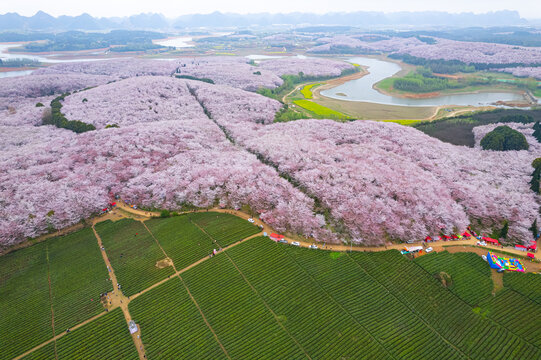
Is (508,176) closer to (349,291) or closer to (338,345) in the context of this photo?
(349,291)

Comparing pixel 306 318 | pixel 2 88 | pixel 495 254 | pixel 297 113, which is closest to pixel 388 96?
pixel 297 113

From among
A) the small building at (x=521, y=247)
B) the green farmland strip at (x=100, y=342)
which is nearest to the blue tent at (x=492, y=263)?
the small building at (x=521, y=247)

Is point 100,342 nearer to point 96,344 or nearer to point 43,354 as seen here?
point 96,344

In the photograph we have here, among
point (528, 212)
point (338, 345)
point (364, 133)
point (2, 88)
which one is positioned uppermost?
point (2, 88)

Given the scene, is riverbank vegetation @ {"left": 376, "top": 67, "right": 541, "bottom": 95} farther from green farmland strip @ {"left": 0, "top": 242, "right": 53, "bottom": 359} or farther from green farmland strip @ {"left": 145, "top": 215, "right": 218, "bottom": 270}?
green farmland strip @ {"left": 0, "top": 242, "right": 53, "bottom": 359}

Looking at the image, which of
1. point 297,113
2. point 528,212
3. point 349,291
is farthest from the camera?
point 297,113

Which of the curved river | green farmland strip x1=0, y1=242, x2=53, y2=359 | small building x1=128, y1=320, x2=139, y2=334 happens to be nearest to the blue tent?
small building x1=128, y1=320, x2=139, y2=334
